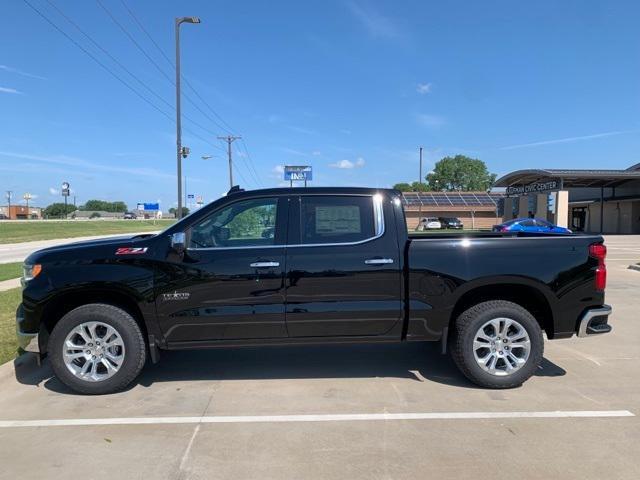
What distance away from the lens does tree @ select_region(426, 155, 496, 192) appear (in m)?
119

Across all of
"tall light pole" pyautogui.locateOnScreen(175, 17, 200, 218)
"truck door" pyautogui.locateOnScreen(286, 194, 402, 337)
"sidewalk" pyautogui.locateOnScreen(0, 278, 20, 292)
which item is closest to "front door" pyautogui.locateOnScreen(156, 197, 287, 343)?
"truck door" pyautogui.locateOnScreen(286, 194, 402, 337)

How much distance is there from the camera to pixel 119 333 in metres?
4.77

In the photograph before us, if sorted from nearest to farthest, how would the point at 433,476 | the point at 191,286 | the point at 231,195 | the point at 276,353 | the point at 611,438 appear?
the point at 433,476, the point at 611,438, the point at 191,286, the point at 231,195, the point at 276,353

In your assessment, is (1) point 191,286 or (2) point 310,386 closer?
(1) point 191,286

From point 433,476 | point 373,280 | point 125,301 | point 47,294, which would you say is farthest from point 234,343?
point 433,476

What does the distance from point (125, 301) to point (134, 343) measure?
0.42 metres

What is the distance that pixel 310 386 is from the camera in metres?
5.02

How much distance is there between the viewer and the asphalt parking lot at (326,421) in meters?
3.47

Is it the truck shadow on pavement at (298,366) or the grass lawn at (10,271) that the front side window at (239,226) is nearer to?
the truck shadow on pavement at (298,366)

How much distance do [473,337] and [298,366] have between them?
1944 millimetres

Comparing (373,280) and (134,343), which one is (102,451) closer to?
(134,343)

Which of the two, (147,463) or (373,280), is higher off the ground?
(373,280)

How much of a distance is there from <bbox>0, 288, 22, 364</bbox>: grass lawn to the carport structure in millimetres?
34707

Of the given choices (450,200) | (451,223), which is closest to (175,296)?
(451,223)
